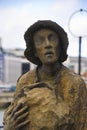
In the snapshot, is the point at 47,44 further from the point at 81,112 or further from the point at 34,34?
the point at 81,112

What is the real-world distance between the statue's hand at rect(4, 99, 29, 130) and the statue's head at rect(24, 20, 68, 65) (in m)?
0.52

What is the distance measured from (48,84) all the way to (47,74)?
21cm

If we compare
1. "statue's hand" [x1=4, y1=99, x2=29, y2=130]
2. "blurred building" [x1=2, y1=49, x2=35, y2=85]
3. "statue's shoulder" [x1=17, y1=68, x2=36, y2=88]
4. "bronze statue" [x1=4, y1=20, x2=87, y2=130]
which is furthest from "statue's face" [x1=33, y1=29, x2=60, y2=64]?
"blurred building" [x1=2, y1=49, x2=35, y2=85]

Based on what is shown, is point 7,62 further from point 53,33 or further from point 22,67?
point 53,33

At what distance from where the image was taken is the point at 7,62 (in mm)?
98750

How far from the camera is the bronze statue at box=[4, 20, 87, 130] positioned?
515 centimetres

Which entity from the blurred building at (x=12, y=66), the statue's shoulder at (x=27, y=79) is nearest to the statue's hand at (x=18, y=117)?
the statue's shoulder at (x=27, y=79)

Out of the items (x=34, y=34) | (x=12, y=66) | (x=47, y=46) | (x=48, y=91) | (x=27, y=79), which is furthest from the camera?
(x=12, y=66)

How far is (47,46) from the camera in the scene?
5383mm

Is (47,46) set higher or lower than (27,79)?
higher

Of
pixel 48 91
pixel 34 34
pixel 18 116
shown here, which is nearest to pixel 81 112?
pixel 48 91

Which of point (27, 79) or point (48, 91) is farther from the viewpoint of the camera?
point (27, 79)

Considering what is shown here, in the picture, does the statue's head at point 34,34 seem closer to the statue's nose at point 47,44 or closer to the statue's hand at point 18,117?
the statue's nose at point 47,44

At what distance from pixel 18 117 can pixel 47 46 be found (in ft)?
2.15
